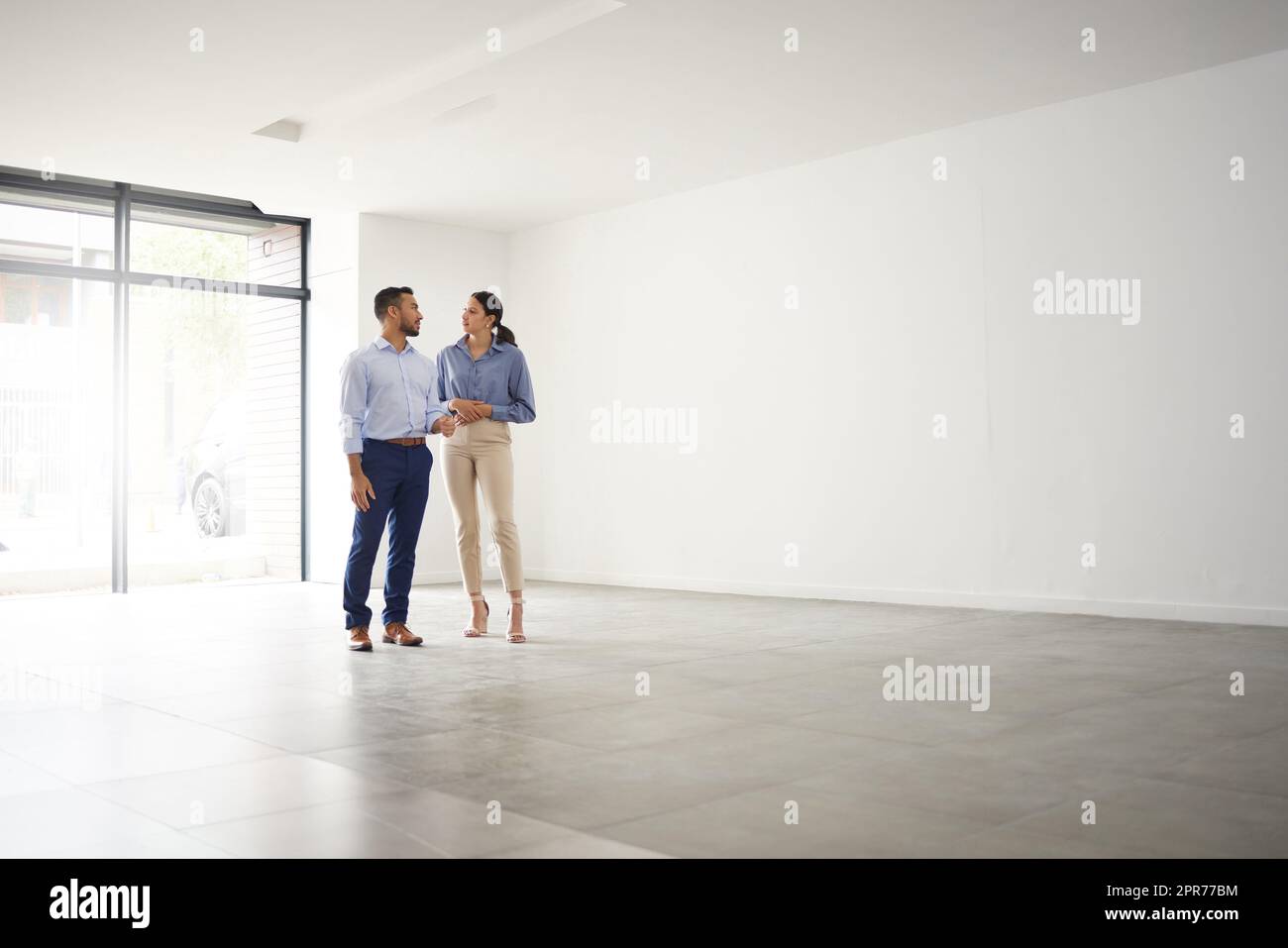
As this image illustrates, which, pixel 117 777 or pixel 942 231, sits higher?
pixel 942 231

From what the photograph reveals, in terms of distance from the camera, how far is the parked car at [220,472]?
8.83 m

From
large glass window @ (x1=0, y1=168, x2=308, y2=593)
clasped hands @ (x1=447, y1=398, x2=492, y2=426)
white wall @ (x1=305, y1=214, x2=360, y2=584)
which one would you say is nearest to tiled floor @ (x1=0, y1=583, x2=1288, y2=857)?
clasped hands @ (x1=447, y1=398, x2=492, y2=426)

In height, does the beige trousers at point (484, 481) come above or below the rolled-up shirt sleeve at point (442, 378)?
below

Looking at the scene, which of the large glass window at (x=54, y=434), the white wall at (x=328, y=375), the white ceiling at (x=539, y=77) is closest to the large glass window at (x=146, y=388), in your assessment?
the large glass window at (x=54, y=434)

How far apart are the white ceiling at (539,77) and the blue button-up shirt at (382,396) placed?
1.50m

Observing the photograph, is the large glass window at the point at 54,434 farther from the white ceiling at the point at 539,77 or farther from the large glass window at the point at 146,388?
the white ceiling at the point at 539,77

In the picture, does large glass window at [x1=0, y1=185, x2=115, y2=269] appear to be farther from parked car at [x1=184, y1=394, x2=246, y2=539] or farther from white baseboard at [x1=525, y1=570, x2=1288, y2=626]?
white baseboard at [x1=525, y1=570, x2=1288, y2=626]

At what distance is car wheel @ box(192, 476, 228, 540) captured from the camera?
29.0 ft

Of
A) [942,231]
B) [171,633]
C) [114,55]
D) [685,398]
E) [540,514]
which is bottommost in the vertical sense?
[171,633]

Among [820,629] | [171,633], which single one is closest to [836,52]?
[820,629]

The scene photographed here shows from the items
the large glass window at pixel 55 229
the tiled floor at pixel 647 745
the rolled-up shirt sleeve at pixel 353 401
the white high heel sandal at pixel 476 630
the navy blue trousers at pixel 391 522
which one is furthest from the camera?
the large glass window at pixel 55 229

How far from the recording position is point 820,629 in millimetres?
5711

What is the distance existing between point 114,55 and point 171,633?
282 cm
